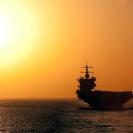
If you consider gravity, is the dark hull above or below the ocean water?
above

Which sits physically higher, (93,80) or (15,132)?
(93,80)

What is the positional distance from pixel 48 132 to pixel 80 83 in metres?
77.8

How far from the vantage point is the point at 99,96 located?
146 meters

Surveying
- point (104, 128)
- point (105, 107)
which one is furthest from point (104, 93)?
point (104, 128)

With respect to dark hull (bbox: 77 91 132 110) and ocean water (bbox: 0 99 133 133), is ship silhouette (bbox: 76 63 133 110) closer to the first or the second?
dark hull (bbox: 77 91 132 110)

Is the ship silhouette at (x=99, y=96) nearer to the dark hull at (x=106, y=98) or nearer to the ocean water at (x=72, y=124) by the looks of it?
the dark hull at (x=106, y=98)

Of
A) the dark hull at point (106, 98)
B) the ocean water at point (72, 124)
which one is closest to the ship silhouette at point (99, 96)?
the dark hull at point (106, 98)

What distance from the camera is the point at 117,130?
242 feet

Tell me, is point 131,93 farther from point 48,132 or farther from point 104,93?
point 48,132

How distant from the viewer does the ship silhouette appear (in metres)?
146

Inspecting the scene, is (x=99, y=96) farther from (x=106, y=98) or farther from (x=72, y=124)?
(x=72, y=124)

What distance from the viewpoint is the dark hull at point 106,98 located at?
14625 centimetres

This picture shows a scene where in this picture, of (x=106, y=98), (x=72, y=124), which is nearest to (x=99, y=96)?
(x=106, y=98)

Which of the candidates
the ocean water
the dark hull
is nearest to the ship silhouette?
the dark hull
